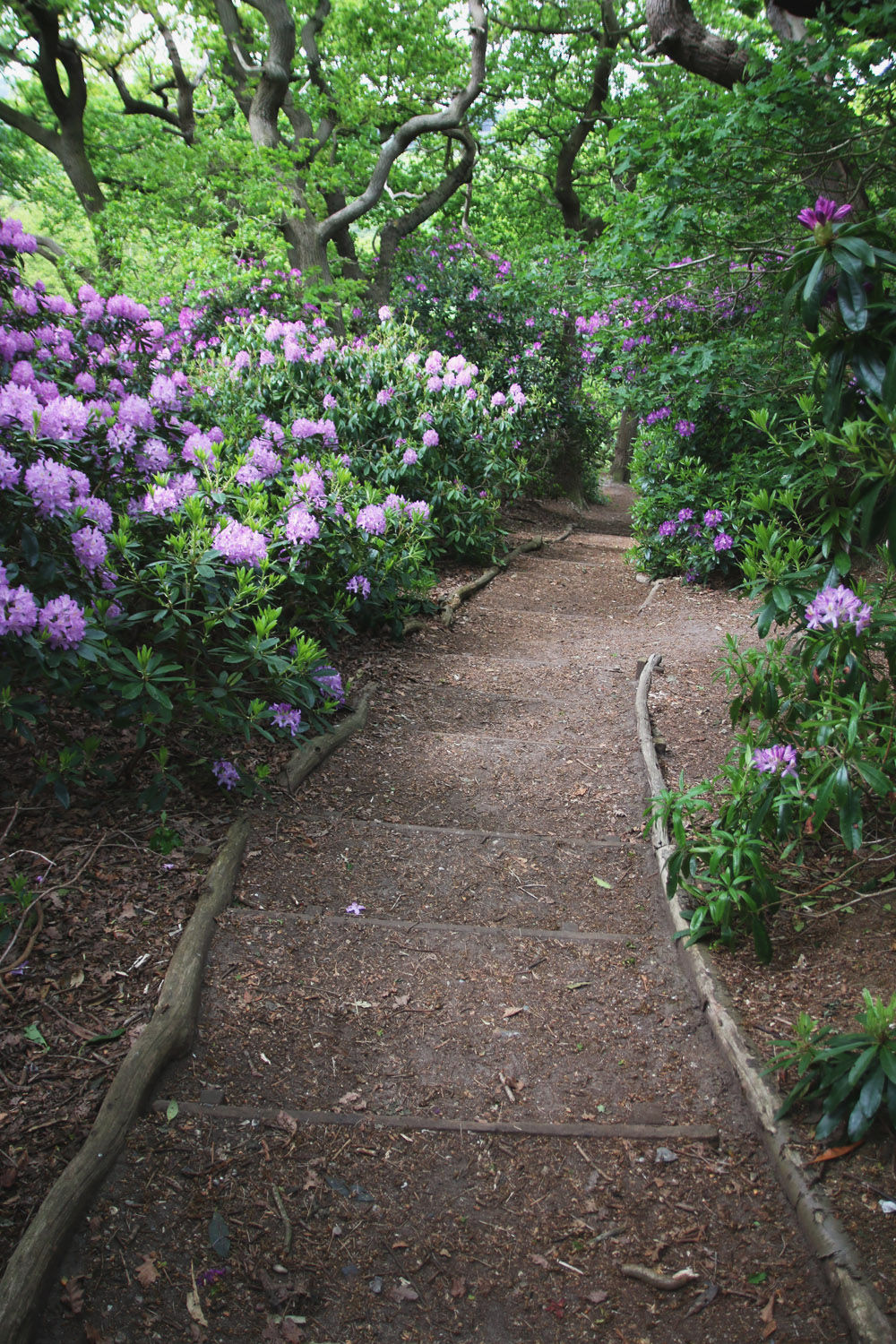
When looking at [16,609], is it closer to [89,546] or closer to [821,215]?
[89,546]

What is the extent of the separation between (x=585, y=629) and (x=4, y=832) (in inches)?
190

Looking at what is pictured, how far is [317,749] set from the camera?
389 centimetres

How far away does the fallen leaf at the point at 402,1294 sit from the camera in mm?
1697

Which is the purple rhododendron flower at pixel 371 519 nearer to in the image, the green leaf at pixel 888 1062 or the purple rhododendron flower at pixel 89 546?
the purple rhododendron flower at pixel 89 546

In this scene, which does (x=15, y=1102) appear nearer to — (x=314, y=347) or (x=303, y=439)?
(x=303, y=439)

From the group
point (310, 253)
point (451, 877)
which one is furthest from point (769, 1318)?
point (310, 253)

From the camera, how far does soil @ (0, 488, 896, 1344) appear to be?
1.69m

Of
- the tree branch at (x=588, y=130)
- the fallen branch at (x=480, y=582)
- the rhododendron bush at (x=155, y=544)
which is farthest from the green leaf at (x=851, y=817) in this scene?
the tree branch at (x=588, y=130)

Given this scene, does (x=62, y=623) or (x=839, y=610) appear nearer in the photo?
(x=839, y=610)

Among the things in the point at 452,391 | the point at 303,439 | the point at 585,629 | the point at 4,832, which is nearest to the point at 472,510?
the point at 452,391

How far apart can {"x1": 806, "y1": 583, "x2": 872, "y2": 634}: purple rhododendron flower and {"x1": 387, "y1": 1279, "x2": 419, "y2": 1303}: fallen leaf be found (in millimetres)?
1827

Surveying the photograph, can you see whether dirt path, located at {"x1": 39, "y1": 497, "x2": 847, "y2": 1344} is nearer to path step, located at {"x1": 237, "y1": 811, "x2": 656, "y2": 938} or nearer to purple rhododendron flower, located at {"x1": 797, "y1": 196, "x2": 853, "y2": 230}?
path step, located at {"x1": 237, "y1": 811, "x2": 656, "y2": 938}

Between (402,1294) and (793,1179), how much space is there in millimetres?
915

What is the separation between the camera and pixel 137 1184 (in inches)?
71.7
